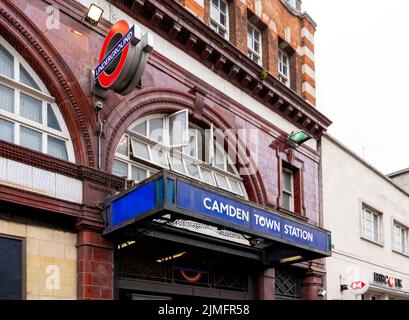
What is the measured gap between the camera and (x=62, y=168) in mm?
11461

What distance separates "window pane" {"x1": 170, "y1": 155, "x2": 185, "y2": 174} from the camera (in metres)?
14.8

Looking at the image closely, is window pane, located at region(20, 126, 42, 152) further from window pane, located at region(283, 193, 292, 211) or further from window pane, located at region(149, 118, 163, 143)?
window pane, located at region(283, 193, 292, 211)

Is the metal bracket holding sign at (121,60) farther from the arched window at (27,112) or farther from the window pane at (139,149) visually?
the window pane at (139,149)

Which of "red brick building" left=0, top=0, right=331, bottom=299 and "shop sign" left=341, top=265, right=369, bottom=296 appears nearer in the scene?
"red brick building" left=0, top=0, right=331, bottom=299

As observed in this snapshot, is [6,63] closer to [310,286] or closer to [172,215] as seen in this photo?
[172,215]

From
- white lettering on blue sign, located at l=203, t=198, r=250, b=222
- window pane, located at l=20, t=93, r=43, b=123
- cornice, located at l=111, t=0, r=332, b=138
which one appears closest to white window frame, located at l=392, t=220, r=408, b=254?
cornice, located at l=111, t=0, r=332, b=138

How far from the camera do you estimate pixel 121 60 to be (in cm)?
1164

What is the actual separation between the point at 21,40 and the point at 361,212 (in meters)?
15.8

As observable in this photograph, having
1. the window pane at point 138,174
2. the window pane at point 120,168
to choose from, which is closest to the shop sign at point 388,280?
the window pane at point 138,174

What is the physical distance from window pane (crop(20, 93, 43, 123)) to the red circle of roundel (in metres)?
1.41

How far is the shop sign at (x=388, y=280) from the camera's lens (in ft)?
75.4

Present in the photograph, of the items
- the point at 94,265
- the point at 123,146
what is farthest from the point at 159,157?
→ the point at 94,265

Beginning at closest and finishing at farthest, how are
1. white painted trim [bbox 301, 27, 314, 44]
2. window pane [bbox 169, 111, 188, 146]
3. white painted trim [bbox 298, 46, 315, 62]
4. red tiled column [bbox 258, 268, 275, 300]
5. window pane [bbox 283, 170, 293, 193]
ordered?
window pane [bbox 169, 111, 188, 146] < red tiled column [bbox 258, 268, 275, 300] < window pane [bbox 283, 170, 293, 193] < white painted trim [bbox 298, 46, 315, 62] < white painted trim [bbox 301, 27, 314, 44]
